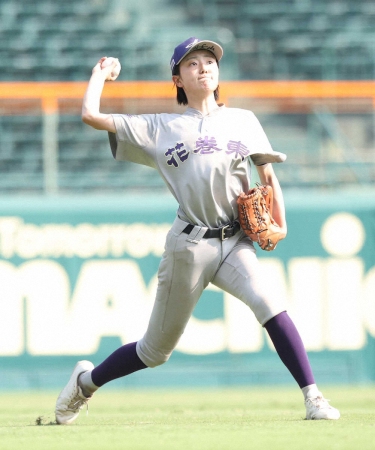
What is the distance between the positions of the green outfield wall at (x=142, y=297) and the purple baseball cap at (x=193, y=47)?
3730mm

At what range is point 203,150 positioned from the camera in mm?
4176

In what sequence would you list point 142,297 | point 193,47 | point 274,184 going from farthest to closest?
point 142,297, point 274,184, point 193,47

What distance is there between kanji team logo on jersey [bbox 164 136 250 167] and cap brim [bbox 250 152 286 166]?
0.11 meters

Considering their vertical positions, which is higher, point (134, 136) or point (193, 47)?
point (193, 47)

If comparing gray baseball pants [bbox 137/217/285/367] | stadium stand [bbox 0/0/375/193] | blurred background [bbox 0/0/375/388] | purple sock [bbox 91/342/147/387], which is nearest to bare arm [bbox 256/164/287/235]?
gray baseball pants [bbox 137/217/285/367]

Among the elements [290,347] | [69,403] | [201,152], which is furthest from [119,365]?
[201,152]

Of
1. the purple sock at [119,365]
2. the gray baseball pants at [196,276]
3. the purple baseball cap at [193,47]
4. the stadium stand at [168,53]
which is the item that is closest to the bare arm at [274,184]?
the gray baseball pants at [196,276]

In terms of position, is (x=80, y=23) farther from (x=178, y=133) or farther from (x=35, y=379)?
(x=178, y=133)

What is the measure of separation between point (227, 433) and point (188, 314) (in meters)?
0.77

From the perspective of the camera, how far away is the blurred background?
7.79 meters

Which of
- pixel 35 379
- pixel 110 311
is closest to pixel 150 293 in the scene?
pixel 110 311

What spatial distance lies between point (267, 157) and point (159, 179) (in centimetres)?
554

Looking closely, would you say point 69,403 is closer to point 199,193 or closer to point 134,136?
point 199,193

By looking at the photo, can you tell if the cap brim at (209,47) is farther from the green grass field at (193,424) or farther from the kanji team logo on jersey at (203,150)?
the green grass field at (193,424)
